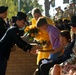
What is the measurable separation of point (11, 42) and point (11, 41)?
0.03 metres

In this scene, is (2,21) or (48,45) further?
(48,45)

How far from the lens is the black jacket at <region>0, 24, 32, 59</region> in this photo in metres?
6.96

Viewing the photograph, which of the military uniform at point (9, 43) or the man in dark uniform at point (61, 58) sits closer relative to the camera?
the military uniform at point (9, 43)

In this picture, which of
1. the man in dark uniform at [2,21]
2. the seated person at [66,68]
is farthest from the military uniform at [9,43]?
the seated person at [66,68]

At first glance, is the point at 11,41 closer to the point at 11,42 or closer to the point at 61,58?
the point at 11,42

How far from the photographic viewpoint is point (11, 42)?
7.08 metres

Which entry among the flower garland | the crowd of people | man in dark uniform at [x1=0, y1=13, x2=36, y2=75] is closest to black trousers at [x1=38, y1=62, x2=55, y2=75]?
the crowd of people

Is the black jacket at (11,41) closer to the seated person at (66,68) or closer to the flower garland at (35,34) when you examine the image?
the seated person at (66,68)

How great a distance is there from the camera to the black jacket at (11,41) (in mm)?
6961

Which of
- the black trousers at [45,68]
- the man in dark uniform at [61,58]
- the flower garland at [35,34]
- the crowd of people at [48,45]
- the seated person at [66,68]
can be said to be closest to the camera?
the seated person at [66,68]

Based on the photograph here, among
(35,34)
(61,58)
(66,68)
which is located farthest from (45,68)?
(66,68)

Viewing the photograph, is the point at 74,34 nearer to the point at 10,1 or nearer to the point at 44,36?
the point at 44,36

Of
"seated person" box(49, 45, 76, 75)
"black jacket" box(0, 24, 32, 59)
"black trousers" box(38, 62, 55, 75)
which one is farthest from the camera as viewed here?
"black trousers" box(38, 62, 55, 75)

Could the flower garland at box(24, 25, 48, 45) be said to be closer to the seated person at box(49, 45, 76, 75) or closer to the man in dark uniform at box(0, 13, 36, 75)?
the man in dark uniform at box(0, 13, 36, 75)
